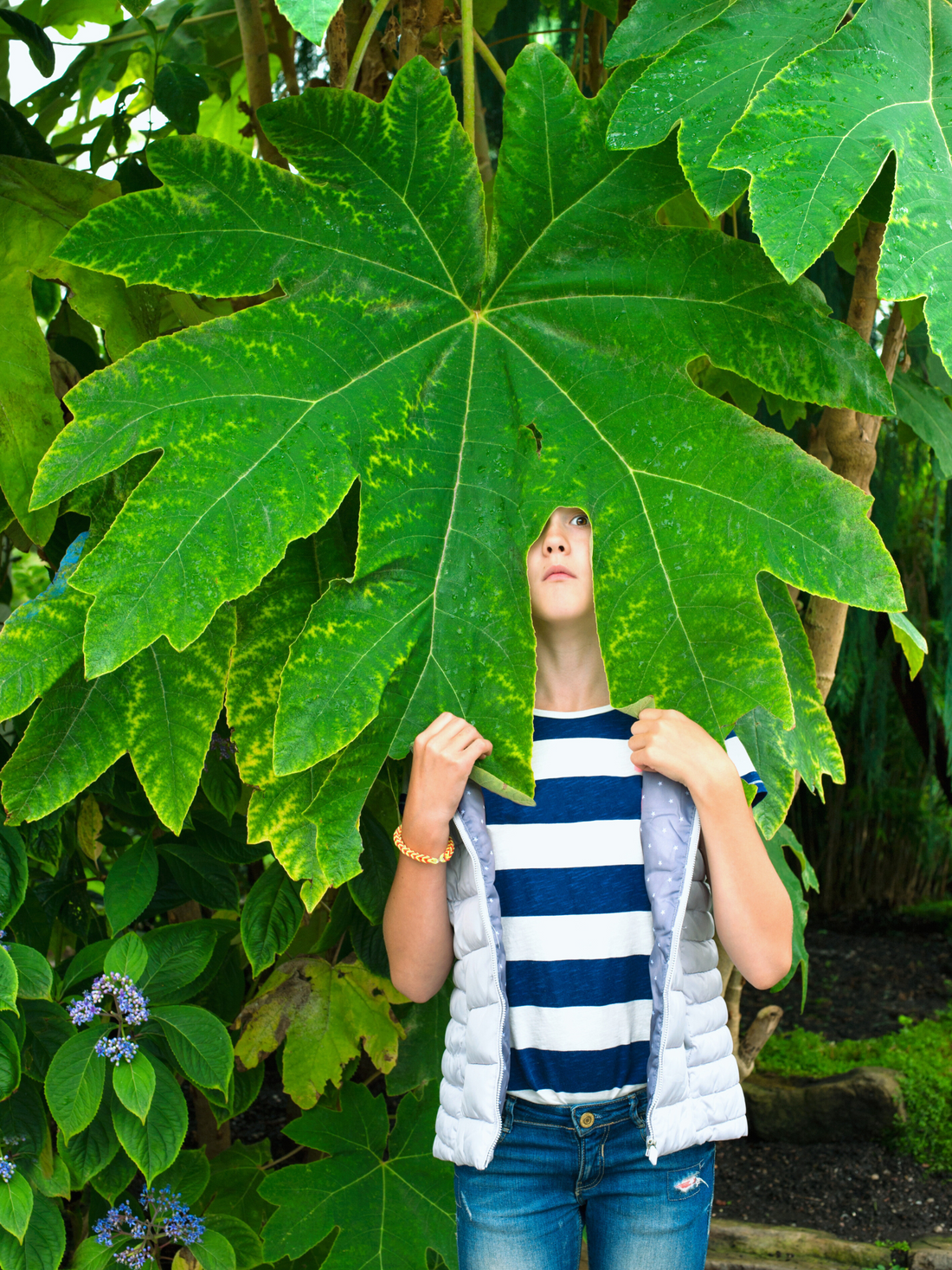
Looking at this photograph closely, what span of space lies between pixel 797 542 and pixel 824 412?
522 millimetres

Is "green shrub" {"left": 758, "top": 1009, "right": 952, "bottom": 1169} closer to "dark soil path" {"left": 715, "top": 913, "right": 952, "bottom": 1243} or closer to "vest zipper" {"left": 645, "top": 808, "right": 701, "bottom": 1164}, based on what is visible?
"dark soil path" {"left": 715, "top": 913, "right": 952, "bottom": 1243}

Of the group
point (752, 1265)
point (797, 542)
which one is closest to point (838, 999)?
point (752, 1265)

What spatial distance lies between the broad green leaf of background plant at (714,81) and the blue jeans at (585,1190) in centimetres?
82

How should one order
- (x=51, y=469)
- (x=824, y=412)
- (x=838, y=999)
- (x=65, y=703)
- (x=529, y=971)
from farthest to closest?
(x=838, y=999)
(x=824, y=412)
(x=529, y=971)
(x=65, y=703)
(x=51, y=469)

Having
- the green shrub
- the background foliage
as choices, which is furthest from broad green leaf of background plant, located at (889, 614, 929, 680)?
the green shrub

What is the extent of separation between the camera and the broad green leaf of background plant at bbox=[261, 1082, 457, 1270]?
52.4 inches

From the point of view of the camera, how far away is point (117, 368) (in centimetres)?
86

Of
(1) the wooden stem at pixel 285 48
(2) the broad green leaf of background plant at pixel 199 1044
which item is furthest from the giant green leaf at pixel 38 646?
(1) the wooden stem at pixel 285 48

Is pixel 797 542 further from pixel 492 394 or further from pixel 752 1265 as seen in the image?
pixel 752 1265

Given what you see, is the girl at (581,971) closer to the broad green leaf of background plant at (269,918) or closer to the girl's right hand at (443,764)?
the girl's right hand at (443,764)

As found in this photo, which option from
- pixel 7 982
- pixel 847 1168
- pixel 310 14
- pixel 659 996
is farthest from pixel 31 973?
pixel 847 1168

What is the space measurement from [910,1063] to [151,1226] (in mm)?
2389

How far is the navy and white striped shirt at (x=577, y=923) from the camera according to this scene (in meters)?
1.04

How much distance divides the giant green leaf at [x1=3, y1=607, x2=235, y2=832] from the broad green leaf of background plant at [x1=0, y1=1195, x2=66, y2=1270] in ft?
1.81
